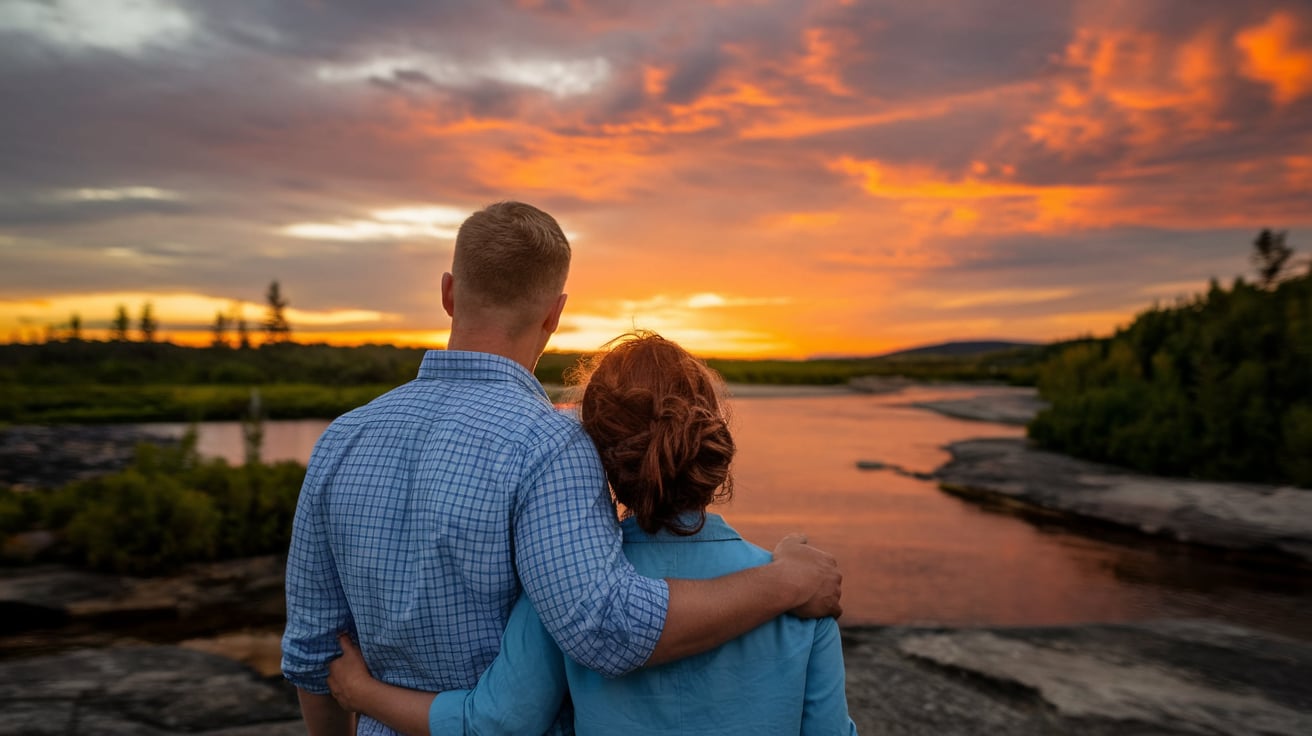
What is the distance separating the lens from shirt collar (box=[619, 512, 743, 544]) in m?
1.58

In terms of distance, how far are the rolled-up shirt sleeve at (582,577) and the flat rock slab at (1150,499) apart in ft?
36.5

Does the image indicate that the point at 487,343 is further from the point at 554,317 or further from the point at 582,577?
the point at 582,577

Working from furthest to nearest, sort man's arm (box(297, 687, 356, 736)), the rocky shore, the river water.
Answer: the river water
the rocky shore
man's arm (box(297, 687, 356, 736))

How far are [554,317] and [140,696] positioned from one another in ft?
13.7

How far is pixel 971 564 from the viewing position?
1000 centimetres

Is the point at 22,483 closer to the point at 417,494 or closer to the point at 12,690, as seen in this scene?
the point at 12,690

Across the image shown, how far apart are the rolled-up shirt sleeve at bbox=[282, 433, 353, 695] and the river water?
905 mm

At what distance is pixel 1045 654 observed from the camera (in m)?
5.55

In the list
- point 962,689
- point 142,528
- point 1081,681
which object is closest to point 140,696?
point 142,528

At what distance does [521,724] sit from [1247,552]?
1139 cm

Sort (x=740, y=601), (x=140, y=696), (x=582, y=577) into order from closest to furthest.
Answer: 1. (x=582, y=577)
2. (x=740, y=601)
3. (x=140, y=696)

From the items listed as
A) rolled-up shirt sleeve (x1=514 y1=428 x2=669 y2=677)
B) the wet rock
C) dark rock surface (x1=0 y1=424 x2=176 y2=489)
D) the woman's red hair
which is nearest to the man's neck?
the woman's red hair

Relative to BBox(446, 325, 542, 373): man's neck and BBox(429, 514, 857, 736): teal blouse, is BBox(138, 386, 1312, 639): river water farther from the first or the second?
BBox(446, 325, 542, 373): man's neck

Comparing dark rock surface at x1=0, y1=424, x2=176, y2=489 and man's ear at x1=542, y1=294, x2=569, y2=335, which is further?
dark rock surface at x1=0, y1=424, x2=176, y2=489
